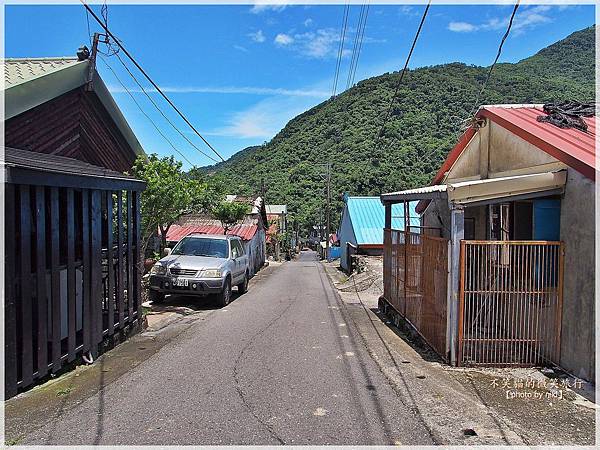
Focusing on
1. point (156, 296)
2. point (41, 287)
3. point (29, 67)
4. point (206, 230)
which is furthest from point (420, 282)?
point (206, 230)

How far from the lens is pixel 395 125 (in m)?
35.5

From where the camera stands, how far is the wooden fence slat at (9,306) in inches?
195

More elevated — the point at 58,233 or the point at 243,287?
the point at 58,233

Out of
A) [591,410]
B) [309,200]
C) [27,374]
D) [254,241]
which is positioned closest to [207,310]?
[27,374]

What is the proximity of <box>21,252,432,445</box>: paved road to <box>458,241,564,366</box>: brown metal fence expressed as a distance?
1.53m

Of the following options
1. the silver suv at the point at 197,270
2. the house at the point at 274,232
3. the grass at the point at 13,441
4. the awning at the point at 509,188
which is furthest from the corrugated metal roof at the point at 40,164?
the house at the point at 274,232

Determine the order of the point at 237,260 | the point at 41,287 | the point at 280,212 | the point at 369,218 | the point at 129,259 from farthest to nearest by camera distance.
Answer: the point at 280,212, the point at 369,218, the point at 237,260, the point at 129,259, the point at 41,287

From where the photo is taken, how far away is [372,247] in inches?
1067

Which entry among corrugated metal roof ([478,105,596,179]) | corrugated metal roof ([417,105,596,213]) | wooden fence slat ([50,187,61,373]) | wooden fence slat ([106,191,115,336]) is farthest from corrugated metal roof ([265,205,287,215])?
wooden fence slat ([50,187,61,373])

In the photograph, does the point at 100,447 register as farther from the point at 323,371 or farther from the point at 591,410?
the point at 591,410

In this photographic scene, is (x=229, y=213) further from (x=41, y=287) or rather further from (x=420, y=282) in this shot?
(x=41, y=287)

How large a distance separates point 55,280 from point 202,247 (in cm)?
750

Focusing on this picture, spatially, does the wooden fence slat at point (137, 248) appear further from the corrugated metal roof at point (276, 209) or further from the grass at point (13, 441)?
the corrugated metal roof at point (276, 209)

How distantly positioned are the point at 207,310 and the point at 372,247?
53.8 ft
